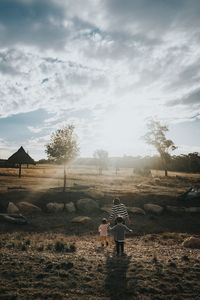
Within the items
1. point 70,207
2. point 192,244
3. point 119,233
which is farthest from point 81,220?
point 119,233

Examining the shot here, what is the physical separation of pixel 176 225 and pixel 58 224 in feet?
26.9

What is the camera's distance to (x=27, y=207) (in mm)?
27906

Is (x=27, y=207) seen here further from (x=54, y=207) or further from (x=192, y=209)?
(x=192, y=209)

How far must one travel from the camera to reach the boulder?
91.0ft

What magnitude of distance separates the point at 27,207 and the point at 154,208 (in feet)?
32.7

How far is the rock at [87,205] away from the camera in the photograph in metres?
29.3

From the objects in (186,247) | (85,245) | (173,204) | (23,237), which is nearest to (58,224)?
(23,237)

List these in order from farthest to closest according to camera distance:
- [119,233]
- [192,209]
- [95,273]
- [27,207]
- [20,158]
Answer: [20,158], [192,209], [27,207], [119,233], [95,273]

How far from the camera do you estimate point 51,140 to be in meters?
45.2

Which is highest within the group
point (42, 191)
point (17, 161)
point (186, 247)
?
point (17, 161)

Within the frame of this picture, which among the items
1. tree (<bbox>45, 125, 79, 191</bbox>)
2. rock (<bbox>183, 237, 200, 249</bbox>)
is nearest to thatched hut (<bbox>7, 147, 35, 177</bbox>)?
tree (<bbox>45, 125, 79, 191</bbox>)

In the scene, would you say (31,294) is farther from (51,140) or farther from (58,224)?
(51,140)

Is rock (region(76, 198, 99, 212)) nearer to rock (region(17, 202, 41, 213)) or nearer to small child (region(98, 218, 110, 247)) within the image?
rock (region(17, 202, 41, 213))

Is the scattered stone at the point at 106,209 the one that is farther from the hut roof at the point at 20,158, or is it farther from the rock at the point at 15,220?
the hut roof at the point at 20,158
